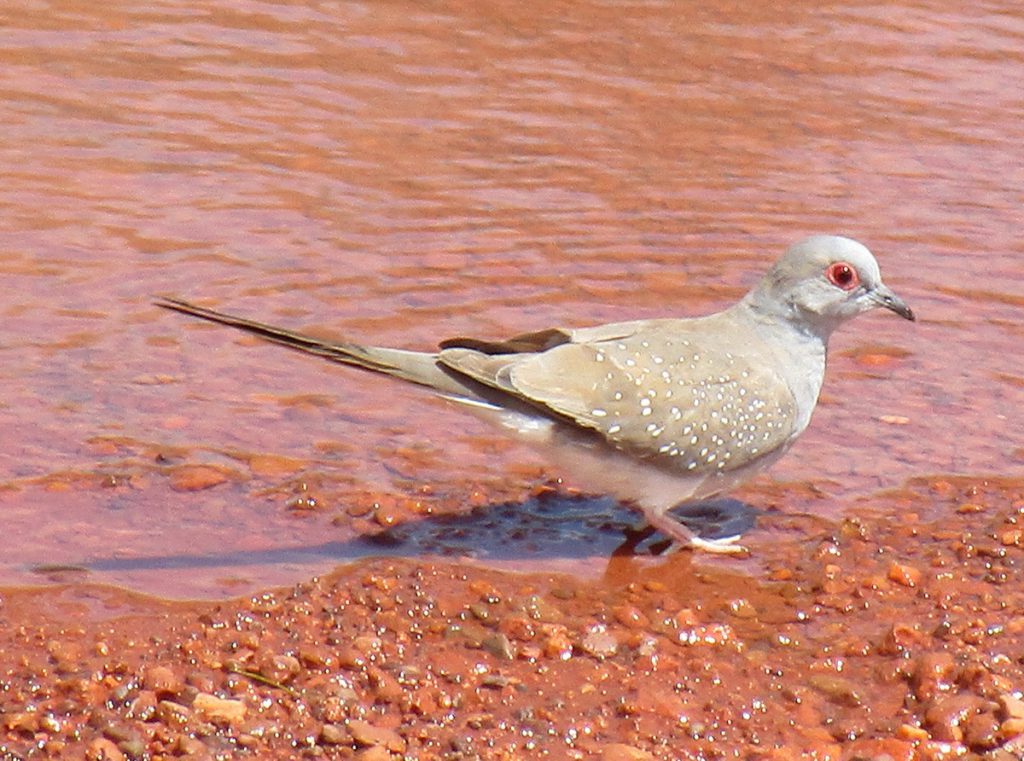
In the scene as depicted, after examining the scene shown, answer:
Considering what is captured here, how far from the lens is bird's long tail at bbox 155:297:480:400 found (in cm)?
580

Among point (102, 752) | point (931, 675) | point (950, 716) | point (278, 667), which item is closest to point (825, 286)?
point (931, 675)

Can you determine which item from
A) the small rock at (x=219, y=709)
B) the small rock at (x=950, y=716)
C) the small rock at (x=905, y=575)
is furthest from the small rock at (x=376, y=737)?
the small rock at (x=905, y=575)

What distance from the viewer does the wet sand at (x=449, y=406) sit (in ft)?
18.3

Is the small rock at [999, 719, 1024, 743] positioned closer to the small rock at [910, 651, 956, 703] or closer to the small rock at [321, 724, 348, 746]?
the small rock at [910, 651, 956, 703]

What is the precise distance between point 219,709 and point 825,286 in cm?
302

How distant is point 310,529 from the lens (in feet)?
22.0

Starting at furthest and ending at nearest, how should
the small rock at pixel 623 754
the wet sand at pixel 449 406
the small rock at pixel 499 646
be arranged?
the small rock at pixel 499 646 → the wet sand at pixel 449 406 → the small rock at pixel 623 754

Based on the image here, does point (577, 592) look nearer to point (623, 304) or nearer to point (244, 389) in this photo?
point (244, 389)

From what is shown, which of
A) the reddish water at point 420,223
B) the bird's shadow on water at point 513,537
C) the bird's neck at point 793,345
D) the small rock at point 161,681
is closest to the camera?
the small rock at point 161,681

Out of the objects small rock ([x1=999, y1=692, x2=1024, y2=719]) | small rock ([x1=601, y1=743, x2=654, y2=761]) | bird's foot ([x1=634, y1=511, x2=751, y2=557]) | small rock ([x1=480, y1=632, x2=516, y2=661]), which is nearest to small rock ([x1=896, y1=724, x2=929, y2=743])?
small rock ([x1=999, y1=692, x2=1024, y2=719])

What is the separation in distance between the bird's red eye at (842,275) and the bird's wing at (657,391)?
468 mm

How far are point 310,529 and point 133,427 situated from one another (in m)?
1.07

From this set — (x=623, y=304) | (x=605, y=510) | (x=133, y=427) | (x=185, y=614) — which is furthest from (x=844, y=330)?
(x=185, y=614)

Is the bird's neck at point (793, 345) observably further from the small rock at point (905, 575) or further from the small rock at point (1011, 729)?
the small rock at point (1011, 729)
